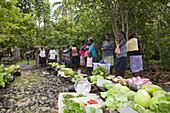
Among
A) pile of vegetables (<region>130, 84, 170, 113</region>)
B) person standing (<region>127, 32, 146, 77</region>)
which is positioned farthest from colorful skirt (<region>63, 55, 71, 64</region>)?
pile of vegetables (<region>130, 84, 170, 113</region>)

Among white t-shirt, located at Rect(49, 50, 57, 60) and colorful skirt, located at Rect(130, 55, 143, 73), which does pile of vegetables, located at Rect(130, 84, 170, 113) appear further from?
white t-shirt, located at Rect(49, 50, 57, 60)

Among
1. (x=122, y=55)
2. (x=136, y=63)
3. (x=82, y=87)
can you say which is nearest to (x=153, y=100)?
(x=82, y=87)

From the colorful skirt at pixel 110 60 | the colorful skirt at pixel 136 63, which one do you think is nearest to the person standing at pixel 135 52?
the colorful skirt at pixel 136 63

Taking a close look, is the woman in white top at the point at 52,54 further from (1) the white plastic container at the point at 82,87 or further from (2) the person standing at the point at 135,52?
(1) the white plastic container at the point at 82,87

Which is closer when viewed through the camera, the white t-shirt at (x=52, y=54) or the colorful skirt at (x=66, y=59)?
the colorful skirt at (x=66, y=59)

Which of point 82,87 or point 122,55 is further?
point 122,55

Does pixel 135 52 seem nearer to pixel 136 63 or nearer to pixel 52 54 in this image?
pixel 136 63

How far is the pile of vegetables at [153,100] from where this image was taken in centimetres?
149

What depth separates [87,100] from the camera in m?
2.59

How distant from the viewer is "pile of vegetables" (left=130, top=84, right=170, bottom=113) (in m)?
1.49

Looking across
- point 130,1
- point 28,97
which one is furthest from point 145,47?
point 28,97

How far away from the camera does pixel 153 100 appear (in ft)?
6.31

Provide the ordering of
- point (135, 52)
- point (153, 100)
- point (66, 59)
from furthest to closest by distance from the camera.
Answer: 1. point (66, 59)
2. point (135, 52)
3. point (153, 100)

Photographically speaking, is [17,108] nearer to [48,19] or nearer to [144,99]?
[144,99]
